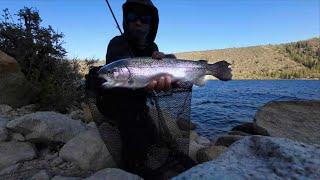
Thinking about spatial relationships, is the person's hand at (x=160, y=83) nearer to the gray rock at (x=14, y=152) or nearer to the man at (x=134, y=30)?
the man at (x=134, y=30)

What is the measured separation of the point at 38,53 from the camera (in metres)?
14.0

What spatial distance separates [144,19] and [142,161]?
2.50 metres

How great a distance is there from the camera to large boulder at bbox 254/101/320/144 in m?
8.90

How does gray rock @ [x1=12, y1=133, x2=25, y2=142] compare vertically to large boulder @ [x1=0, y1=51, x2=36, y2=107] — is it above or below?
below

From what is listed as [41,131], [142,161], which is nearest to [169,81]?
[142,161]

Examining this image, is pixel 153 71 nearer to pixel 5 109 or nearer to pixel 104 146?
pixel 104 146

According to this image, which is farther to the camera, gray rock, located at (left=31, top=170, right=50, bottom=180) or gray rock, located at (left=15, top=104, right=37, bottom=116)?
gray rock, located at (left=15, top=104, right=37, bottom=116)

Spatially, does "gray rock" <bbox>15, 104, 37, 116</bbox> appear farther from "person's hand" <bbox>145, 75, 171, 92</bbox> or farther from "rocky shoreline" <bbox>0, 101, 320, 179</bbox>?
"person's hand" <bbox>145, 75, 171, 92</bbox>

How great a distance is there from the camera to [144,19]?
6.69 m

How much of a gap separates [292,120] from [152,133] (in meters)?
5.32

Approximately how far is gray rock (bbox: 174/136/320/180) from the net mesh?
108 inches

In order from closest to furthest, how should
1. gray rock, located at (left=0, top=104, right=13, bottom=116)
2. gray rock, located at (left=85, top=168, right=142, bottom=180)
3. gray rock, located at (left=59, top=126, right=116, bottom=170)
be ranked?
gray rock, located at (left=85, top=168, right=142, bottom=180)
gray rock, located at (left=59, top=126, right=116, bottom=170)
gray rock, located at (left=0, top=104, right=13, bottom=116)

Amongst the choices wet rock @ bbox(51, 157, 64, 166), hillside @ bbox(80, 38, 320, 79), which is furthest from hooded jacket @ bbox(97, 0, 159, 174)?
hillside @ bbox(80, 38, 320, 79)

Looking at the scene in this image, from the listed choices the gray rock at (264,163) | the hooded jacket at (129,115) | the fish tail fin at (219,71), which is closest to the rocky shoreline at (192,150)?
the gray rock at (264,163)
